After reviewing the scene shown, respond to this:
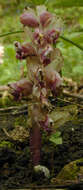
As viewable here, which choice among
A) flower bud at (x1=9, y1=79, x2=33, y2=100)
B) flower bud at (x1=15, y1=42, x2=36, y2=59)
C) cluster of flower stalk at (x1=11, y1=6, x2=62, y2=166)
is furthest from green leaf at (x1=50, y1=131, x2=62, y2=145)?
flower bud at (x1=15, y1=42, x2=36, y2=59)

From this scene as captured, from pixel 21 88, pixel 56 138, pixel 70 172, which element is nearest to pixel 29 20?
pixel 21 88

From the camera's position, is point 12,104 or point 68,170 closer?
point 68,170

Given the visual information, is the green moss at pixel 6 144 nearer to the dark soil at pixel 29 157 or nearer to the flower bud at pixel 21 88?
the dark soil at pixel 29 157

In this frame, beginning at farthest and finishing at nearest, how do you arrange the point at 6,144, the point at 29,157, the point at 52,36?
the point at 6,144
the point at 29,157
the point at 52,36

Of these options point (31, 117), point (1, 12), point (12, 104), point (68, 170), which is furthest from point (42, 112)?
point (1, 12)

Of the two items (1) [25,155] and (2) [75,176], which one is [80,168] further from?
(1) [25,155]

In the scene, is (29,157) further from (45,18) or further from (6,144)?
(45,18)

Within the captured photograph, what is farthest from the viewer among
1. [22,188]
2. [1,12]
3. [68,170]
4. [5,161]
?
[1,12]
